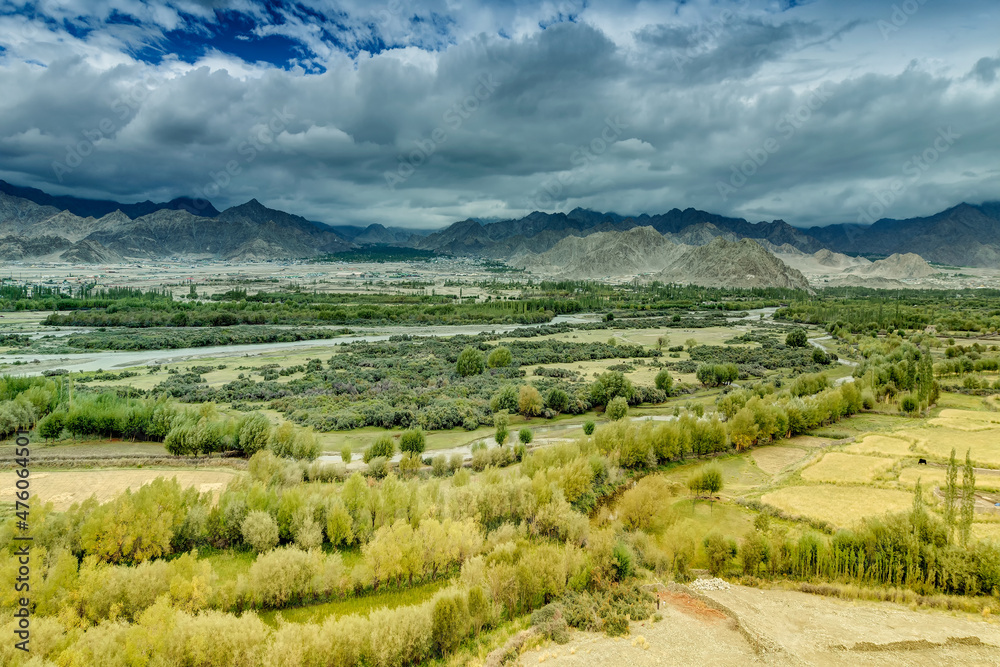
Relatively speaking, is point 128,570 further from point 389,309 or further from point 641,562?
point 389,309

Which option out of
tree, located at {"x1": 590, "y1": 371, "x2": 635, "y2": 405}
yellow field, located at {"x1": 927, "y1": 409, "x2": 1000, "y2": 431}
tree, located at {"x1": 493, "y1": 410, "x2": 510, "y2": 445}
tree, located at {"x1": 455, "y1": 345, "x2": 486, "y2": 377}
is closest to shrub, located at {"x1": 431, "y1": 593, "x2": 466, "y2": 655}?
tree, located at {"x1": 493, "y1": 410, "x2": 510, "y2": 445}

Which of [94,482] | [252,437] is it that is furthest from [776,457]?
[94,482]

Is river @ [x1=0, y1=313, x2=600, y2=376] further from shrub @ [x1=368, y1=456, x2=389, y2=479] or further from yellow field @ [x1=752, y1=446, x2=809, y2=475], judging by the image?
yellow field @ [x1=752, y1=446, x2=809, y2=475]

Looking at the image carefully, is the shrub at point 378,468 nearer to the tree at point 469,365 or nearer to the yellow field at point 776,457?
the yellow field at point 776,457

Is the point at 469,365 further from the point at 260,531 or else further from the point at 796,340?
the point at 796,340

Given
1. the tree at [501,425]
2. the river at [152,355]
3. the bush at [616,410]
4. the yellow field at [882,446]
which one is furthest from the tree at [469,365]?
the yellow field at [882,446]

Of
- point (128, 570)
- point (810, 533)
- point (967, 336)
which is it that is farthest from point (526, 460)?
point (967, 336)

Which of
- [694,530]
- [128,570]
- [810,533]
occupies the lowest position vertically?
[694,530]
